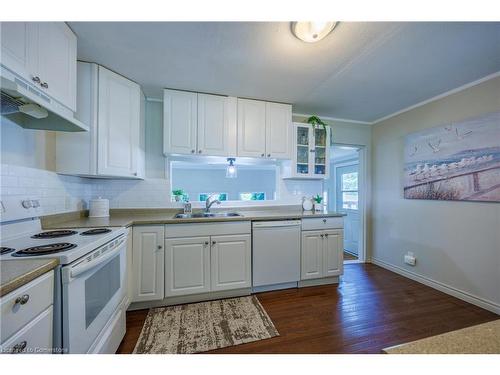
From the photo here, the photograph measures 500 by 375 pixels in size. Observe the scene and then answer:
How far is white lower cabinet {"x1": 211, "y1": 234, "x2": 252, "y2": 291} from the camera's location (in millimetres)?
2160

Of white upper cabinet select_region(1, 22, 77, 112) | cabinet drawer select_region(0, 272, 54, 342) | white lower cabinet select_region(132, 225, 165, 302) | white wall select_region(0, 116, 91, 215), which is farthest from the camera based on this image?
white lower cabinet select_region(132, 225, 165, 302)

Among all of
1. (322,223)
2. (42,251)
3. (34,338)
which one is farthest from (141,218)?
(322,223)

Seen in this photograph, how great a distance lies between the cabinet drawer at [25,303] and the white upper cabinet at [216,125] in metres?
1.76

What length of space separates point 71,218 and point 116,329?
1160 millimetres

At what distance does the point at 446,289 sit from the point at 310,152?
7.37 feet

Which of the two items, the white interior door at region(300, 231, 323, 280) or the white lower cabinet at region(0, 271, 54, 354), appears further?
the white interior door at region(300, 231, 323, 280)

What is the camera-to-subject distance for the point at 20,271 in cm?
78

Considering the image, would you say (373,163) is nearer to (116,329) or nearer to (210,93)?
(210,93)

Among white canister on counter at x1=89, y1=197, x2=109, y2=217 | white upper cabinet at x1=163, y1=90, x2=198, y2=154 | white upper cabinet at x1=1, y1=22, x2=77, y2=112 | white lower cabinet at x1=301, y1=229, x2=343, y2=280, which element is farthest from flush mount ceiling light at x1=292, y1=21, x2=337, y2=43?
white canister on counter at x1=89, y1=197, x2=109, y2=217

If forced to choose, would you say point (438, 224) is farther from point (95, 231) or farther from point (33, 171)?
point (33, 171)

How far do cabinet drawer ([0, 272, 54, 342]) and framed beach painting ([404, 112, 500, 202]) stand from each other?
3403mm

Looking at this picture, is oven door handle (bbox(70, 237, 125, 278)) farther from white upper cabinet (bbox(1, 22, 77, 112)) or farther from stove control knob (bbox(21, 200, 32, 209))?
white upper cabinet (bbox(1, 22, 77, 112))
